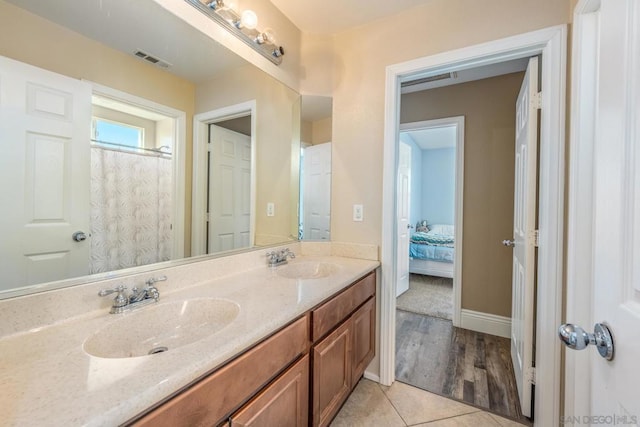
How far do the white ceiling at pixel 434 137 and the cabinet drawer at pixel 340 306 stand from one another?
3298mm

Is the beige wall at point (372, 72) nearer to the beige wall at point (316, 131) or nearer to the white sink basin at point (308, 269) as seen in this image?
the beige wall at point (316, 131)

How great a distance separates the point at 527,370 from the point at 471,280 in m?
1.18

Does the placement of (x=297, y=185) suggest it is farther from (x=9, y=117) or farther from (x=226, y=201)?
(x=9, y=117)

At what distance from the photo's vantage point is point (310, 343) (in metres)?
1.13

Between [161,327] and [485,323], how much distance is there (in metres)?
2.75

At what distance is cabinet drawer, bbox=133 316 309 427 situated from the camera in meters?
0.61

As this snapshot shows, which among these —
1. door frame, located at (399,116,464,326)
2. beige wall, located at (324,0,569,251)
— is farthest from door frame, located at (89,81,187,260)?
door frame, located at (399,116,464,326)

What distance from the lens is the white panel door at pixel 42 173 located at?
2.58 ft

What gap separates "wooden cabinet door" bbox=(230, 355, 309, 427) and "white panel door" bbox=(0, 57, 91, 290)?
74 cm

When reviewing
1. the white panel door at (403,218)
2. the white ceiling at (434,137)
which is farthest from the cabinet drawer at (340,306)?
the white ceiling at (434,137)

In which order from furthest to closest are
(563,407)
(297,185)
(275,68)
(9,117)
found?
(297,185), (275,68), (563,407), (9,117)

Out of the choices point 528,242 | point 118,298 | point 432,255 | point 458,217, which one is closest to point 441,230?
point 432,255

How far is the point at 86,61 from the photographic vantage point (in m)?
0.95

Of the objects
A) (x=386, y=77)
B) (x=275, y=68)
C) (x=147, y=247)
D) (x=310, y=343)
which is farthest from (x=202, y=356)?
(x=386, y=77)
